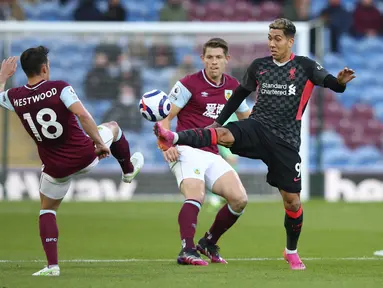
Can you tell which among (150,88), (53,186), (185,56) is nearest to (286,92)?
(53,186)

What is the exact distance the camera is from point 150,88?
18.8m

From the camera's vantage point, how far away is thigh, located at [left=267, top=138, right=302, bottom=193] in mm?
8156

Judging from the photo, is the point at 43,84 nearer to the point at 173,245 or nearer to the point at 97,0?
the point at 173,245

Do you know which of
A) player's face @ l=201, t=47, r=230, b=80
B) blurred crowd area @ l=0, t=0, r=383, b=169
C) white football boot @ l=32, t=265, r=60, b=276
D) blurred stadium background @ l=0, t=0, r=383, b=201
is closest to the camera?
white football boot @ l=32, t=265, r=60, b=276

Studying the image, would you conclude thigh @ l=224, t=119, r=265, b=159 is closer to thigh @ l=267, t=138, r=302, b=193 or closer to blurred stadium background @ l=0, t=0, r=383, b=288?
thigh @ l=267, t=138, r=302, b=193

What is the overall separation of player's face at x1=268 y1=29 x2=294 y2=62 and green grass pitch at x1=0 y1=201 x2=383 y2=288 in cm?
187

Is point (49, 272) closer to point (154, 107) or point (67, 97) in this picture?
point (67, 97)

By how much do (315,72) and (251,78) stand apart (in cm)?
62

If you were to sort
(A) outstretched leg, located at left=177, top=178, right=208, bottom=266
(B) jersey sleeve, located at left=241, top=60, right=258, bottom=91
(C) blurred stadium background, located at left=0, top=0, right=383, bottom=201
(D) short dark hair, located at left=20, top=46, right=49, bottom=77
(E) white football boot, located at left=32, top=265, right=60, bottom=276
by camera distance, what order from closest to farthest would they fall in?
(E) white football boot, located at left=32, top=265, right=60, bottom=276 < (D) short dark hair, located at left=20, top=46, right=49, bottom=77 < (B) jersey sleeve, located at left=241, top=60, right=258, bottom=91 < (A) outstretched leg, located at left=177, top=178, right=208, bottom=266 < (C) blurred stadium background, located at left=0, top=0, right=383, bottom=201

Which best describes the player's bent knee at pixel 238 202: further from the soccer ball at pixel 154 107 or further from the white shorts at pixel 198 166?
the soccer ball at pixel 154 107

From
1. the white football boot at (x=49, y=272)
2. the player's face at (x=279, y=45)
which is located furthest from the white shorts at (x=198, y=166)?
the white football boot at (x=49, y=272)

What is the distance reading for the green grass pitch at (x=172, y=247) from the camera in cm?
735

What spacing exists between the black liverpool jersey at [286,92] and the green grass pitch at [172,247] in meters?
1.25

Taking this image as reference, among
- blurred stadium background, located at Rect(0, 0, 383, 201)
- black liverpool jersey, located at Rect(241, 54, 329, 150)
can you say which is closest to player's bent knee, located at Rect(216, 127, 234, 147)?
black liverpool jersey, located at Rect(241, 54, 329, 150)
